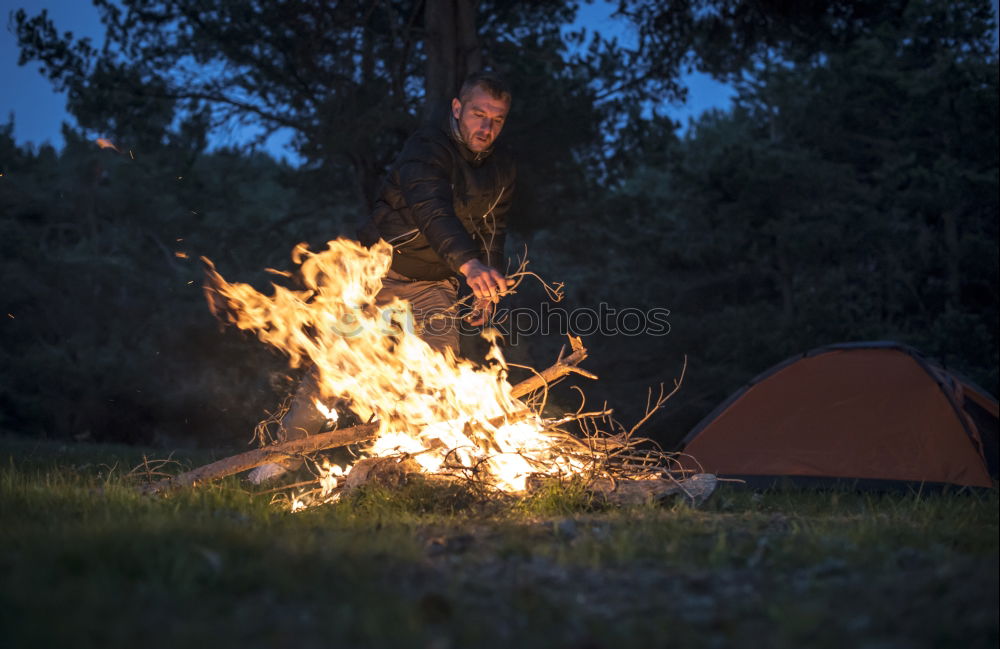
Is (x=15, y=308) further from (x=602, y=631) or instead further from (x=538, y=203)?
(x=602, y=631)

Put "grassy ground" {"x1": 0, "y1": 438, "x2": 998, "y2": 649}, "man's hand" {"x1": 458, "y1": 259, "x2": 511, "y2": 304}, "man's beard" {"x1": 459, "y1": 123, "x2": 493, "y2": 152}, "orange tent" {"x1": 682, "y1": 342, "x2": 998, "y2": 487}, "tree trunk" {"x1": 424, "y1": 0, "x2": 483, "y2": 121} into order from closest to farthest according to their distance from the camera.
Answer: "grassy ground" {"x1": 0, "y1": 438, "x2": 998, "y2": 649} → "man's hand" {"x1": 458, "y1": 259, "x2": 511, "y2": 304} → "man's beard" {"x1": 459, "y1": 123, "x2": 493, "y2": 152} → "orange tent" {"x1": 682, "y1": 342, "x2": 998, "y2": 487} → "tree trunk" {"x1": 424, "y1": 0, "x2": 483, "y2": 121}

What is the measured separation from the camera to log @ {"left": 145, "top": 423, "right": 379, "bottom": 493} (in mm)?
5223

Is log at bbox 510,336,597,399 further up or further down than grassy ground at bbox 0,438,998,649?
further up

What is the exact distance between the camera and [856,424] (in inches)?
288

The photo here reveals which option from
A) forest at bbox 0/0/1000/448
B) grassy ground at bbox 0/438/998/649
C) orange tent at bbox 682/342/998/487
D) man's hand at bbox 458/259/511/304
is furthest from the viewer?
forest at bbox 0/0/1000/448

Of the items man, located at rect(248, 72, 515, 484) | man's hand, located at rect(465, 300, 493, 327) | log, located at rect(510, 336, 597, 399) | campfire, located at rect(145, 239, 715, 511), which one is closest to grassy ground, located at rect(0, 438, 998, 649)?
campfire, located at rect(145, 239, 715, 511)

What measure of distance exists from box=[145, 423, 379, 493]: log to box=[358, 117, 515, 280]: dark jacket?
1.09m

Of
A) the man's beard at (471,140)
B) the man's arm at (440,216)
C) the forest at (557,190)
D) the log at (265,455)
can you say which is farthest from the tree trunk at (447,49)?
the log at (265,455)

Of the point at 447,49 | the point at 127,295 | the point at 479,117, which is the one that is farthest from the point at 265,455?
the point at 127,295

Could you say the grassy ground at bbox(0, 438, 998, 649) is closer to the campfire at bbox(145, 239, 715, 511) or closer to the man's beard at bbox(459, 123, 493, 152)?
the campfire at bbox(145, 239, 715, 511)

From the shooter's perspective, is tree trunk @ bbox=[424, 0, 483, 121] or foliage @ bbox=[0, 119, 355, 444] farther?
foliage @ bbox=[0, 119, 355, 444]

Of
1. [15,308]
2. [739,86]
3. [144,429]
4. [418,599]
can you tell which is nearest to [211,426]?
[144,429]

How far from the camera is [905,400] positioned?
287 inches

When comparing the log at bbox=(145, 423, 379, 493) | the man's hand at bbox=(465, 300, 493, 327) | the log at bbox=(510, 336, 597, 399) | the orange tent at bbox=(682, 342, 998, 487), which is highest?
the man's hand at bbox=(465, 300, 493, 327)
